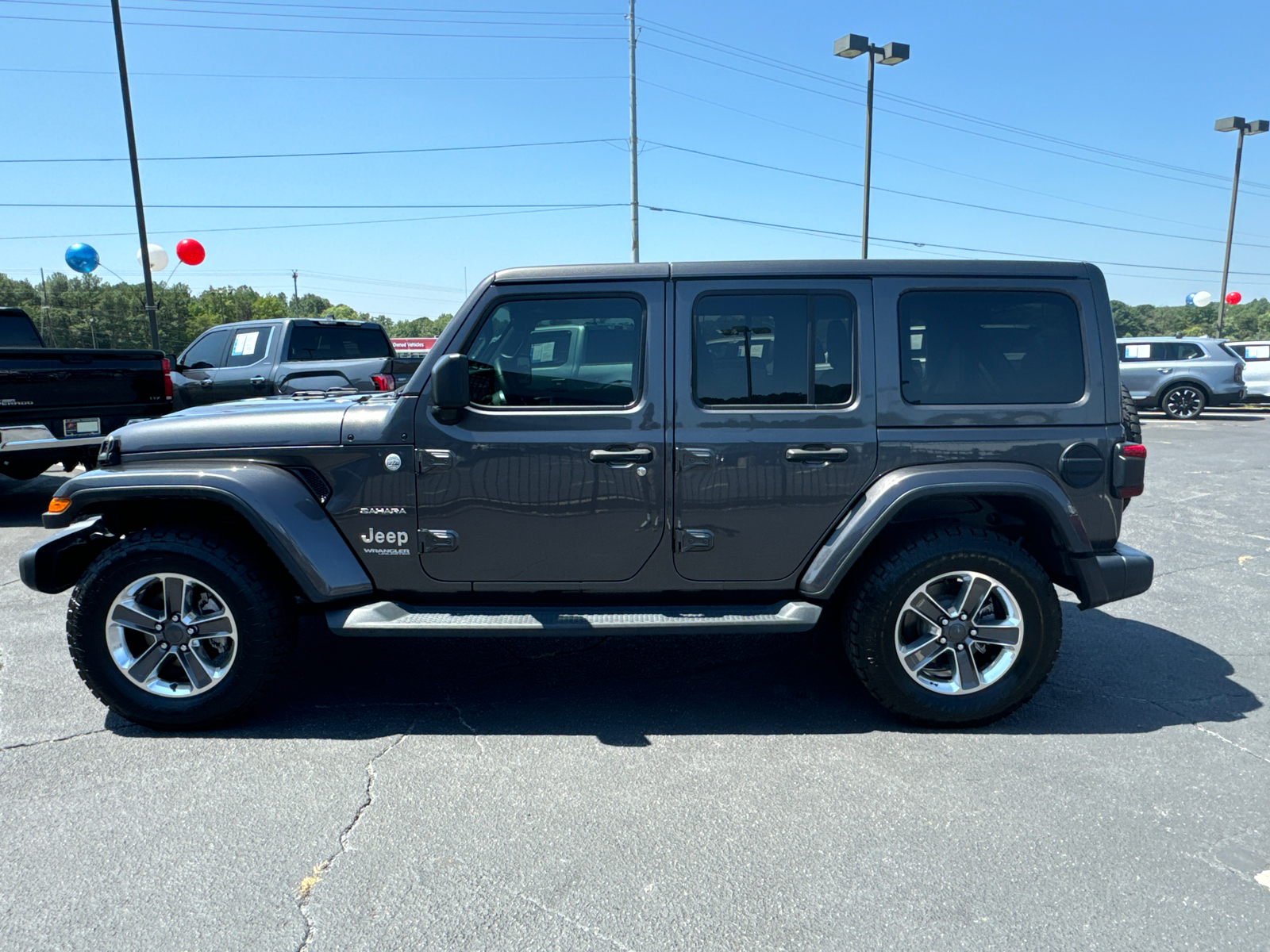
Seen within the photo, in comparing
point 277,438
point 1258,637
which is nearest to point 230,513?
point 277,438

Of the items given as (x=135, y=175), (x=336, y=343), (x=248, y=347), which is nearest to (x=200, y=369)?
(x=248, y=347)

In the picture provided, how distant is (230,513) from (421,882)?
6.29ft

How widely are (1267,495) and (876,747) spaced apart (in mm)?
8095

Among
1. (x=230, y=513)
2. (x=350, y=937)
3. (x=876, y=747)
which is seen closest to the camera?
(x=350, y=937)

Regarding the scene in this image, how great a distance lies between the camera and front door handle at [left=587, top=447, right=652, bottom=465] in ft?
11.8

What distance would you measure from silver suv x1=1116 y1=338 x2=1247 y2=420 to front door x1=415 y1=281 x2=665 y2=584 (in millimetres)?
17393

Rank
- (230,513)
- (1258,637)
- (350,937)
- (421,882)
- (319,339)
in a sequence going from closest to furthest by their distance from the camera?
(350,937)
(421,882)
(230,513)
(1258,637)
(319,339)

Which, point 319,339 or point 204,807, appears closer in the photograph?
point 204,807

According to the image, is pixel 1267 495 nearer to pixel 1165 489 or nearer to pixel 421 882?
pixel 1165 489

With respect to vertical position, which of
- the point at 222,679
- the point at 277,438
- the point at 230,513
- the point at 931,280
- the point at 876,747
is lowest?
the point at 876,747

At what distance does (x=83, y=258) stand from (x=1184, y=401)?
2441cm

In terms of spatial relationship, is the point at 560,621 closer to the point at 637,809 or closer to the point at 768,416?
the point at 637,809

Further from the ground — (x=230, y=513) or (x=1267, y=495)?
(x=230, y=513)

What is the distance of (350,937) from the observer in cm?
236
